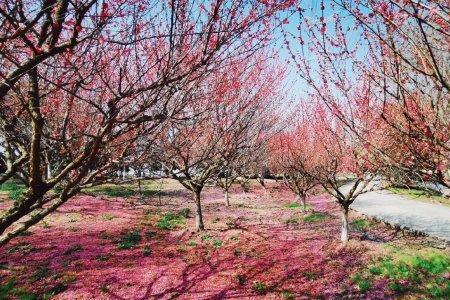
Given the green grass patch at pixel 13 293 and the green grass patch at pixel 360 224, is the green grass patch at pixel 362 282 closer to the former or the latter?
the green grass patch at pixel 360 224

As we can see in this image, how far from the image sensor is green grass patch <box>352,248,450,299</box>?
8.48 metres

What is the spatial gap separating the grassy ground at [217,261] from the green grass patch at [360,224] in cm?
4

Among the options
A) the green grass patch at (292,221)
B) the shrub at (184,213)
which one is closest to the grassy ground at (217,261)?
the green grass patch at (292,221)

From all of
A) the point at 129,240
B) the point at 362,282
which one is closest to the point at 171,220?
the point at 129,240

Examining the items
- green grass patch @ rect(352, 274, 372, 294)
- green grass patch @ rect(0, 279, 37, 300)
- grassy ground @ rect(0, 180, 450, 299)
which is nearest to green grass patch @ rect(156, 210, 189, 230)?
grassy ground @ rect(0, 180, 450, 299)

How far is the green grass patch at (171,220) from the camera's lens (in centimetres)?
1656

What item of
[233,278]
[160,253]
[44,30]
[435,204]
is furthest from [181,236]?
[435,204]

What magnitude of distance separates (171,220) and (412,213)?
465 inches

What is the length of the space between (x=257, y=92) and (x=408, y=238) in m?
7.53

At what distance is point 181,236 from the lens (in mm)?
14625

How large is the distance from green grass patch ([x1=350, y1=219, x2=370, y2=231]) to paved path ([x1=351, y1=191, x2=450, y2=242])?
0.76 m

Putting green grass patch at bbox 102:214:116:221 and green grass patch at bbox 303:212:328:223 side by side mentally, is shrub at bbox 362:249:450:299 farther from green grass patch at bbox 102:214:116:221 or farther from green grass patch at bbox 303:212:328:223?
green grass patch at bbox 102:214:116:221

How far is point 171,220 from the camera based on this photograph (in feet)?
59.0

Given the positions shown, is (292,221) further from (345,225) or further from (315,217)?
(345,225)
